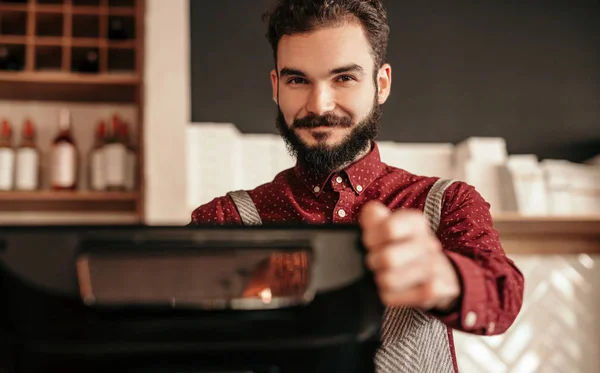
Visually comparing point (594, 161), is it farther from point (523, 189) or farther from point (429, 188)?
point (429, 188)

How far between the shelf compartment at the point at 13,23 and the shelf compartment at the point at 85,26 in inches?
7.8

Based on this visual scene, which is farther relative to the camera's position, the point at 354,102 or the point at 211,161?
the point at 211,161

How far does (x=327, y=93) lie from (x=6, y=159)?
1.75 meters

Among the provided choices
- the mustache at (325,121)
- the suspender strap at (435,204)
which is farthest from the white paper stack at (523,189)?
the mustache at (325,121)

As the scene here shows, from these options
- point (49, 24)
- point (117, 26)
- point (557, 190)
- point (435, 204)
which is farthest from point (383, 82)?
point (49, 24)

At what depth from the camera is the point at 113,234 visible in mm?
516

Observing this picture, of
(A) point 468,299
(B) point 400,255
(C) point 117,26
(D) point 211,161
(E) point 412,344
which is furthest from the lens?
(C) point 117,26

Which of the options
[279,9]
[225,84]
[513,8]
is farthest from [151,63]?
[513,8]

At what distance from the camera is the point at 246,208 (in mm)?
1250

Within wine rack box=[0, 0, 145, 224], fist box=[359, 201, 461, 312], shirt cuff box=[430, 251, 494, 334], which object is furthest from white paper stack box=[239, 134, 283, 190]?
fist box=[359, 201, 461, 312]

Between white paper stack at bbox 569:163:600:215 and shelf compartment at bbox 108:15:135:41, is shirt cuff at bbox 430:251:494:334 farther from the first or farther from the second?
shelf compartment at bbox 108:15:135:41

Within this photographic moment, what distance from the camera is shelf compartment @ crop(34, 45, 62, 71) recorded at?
2635 mm

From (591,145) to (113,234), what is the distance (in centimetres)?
287

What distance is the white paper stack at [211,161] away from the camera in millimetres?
2371
